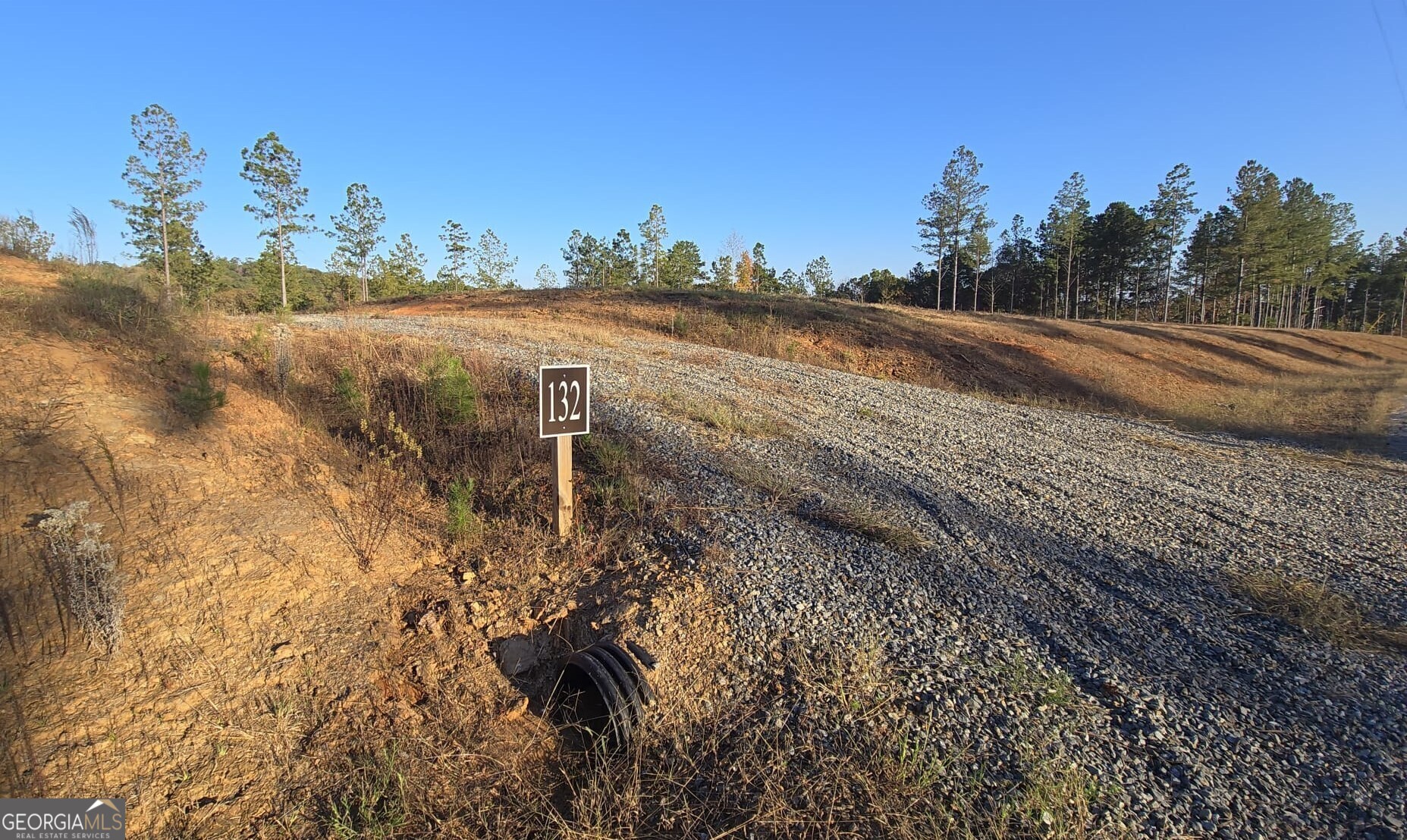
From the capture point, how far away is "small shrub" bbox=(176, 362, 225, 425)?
4.60 m

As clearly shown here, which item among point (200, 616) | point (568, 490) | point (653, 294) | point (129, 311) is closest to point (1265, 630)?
point (568, 490)

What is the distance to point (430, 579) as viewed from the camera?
373 centimetres

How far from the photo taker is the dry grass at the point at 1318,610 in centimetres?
349

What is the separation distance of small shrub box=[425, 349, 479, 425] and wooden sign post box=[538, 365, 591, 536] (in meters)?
2.25

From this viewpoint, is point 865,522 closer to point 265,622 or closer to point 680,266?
point 265,622

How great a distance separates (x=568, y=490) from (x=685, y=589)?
46.6 inches

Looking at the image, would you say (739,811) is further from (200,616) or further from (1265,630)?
(1265,630)

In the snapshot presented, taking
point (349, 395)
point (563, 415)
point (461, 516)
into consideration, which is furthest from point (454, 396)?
point (563, 415)

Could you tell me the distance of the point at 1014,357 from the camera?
19.1 meters

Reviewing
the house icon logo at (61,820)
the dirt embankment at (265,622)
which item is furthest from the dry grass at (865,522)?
the house icon logo at (61,820)

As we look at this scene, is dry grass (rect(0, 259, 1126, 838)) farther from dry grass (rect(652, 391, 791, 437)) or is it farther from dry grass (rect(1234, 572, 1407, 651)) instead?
dry grass (rect(1234, 572, 1407, 651))

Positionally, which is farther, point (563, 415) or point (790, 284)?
point (790, 284)

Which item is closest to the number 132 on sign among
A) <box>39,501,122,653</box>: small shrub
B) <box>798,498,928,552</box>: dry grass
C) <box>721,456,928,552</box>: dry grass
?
<box>721,456,928,552</box>: dry grass

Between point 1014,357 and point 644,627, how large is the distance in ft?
63.3
